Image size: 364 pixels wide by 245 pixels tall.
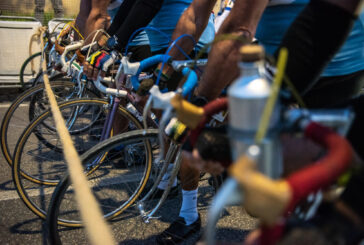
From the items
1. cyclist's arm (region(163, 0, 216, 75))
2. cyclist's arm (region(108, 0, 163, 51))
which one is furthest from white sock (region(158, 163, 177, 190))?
cyclist's arm (region(108, 0, 163, 51))

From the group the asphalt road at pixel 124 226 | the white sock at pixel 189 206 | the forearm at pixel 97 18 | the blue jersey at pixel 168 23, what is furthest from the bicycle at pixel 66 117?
the forearm at pixel 97 18

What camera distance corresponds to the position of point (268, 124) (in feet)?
2.44

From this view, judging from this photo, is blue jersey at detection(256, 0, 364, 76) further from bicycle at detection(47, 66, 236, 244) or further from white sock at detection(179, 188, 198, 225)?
white sock at detection(179, 188, 198, 225)

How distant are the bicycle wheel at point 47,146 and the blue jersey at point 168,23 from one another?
78cm

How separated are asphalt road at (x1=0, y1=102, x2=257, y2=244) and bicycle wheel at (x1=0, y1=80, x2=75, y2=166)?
0.56 m

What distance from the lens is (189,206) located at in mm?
2207

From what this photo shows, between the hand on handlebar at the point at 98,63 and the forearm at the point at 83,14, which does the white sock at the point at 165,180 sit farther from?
the forearm at the point at 83,14

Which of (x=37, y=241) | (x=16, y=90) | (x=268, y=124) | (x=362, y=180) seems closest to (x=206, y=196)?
(x=37, y=241)

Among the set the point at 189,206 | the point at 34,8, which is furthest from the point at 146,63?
the point at 34,8

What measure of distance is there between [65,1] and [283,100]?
9.87 m

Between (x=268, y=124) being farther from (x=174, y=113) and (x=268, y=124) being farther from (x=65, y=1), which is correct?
(x=65, y=1)

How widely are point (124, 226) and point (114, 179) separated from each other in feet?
2.01

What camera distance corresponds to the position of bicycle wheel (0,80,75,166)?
3.06 metres

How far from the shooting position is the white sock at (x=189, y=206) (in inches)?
86.5
